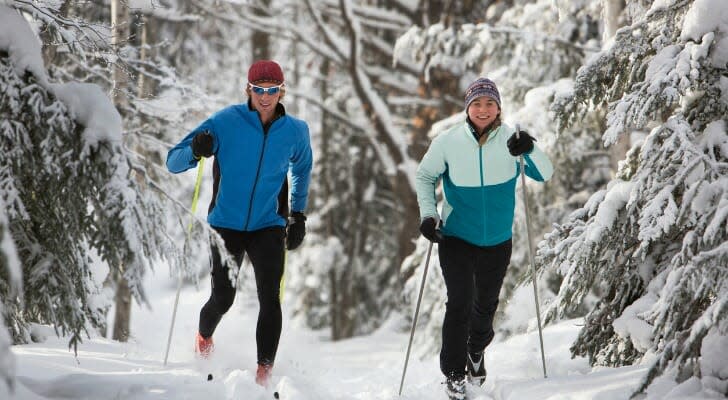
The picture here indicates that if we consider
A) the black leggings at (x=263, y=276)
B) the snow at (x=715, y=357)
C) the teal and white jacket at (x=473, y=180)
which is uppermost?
the teal and white jacket at (x=473, y=180)

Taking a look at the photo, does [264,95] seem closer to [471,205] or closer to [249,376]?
[471,205]

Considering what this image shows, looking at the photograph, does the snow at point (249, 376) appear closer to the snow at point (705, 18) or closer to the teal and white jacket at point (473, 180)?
the teal and white jacket at point (473, 180)

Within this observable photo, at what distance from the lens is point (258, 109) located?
→ 4738 millimetres

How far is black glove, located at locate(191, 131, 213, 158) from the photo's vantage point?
4488 millimetres

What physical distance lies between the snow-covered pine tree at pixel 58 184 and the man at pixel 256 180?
51.7 inches

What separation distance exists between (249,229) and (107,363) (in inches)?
50.4

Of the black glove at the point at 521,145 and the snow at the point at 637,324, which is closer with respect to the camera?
the snow at the point at 637,324

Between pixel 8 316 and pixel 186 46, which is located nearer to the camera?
pixel 8 316

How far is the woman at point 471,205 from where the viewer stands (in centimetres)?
455

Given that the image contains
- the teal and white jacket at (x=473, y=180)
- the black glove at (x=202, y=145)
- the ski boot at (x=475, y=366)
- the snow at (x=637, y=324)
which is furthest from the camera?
the ski boot at (x=475, y=366)

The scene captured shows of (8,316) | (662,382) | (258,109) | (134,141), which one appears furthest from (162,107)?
(662,382)

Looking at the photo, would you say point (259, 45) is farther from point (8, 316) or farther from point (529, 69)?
point (8, 316)

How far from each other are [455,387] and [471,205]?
114 centimetres

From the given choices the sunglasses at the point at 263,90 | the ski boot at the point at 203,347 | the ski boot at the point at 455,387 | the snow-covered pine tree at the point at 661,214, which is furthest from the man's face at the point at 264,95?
the ski boot at the point at 455,387
